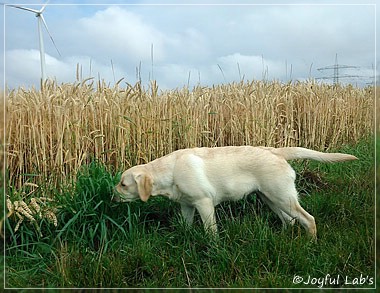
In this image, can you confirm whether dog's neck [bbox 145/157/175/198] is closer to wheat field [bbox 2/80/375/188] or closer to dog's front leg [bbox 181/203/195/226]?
dog's front leg [bbox 181/203/195/226]

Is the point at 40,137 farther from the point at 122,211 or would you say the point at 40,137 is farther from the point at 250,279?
the point at 250,279

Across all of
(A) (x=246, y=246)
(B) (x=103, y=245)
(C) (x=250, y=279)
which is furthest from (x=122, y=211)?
(C) (x=250, y=279)

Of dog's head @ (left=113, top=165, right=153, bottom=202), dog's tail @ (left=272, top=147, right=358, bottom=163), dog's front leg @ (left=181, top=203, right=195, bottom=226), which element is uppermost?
dog's tail @ (left=272, top=147, right=358, bottom=163)

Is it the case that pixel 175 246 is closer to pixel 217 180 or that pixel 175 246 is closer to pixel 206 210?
pixel 206 210

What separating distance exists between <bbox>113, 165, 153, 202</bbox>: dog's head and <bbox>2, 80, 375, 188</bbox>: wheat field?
1006 millimetres

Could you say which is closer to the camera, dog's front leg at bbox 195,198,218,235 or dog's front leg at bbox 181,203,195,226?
dog's front leg at bbox 195,198,218,235

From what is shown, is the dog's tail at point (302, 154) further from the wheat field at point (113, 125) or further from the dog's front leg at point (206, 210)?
the dog's front leg at point (206, 210)

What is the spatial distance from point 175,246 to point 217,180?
0.78m

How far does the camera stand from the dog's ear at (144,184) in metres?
4.29

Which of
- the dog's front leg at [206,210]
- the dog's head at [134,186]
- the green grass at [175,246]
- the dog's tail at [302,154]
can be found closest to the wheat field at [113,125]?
the green grass at [175,246]

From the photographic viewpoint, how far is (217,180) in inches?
174

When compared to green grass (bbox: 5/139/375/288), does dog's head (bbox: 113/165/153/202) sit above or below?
above

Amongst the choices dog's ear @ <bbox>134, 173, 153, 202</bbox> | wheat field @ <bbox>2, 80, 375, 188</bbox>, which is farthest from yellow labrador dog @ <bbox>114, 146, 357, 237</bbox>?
wheat field @ <bbox>2, 80, 375, 188</bbox>

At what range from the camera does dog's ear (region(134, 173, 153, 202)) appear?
429 cm
